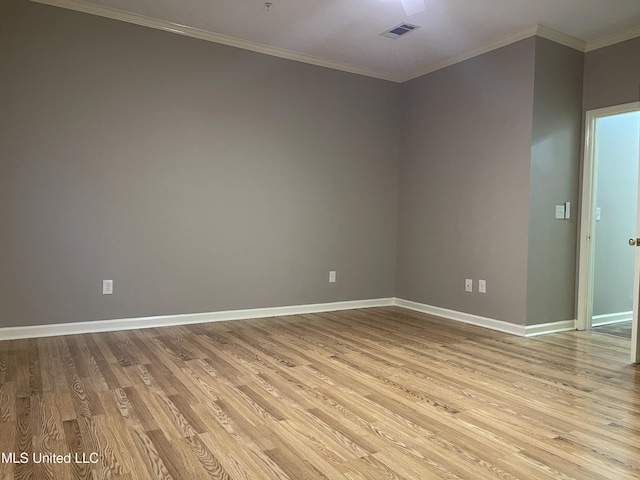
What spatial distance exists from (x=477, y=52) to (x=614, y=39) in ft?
3.68

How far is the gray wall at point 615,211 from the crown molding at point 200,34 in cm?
242

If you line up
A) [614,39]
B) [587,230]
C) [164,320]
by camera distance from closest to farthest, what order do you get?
[614,39] → [164,320] → [587,230]

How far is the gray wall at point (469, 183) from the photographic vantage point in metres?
4.10

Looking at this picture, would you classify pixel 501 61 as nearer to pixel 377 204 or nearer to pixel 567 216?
pixel 567 216

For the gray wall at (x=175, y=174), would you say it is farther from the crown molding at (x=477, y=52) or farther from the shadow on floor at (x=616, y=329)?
the shadow on floor at (x=616, y=329)

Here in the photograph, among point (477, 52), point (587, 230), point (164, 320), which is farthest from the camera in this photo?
point (477, 52)

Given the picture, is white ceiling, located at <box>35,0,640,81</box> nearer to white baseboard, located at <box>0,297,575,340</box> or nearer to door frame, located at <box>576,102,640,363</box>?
door frame, located at <box>576,102,640,363</box>

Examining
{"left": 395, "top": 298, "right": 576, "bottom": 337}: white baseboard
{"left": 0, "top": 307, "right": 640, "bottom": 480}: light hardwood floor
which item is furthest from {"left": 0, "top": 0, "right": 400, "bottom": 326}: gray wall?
{"left": 395, "top": 298, "right": 576, "bottom": 337}: white baseboard

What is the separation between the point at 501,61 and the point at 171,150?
3.09m

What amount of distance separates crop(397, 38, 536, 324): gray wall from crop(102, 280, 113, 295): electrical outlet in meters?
3.08

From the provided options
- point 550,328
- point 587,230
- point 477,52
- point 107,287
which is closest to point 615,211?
point 587,230

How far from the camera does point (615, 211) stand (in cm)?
461

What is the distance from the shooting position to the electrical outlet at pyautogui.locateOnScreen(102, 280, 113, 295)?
388 cm

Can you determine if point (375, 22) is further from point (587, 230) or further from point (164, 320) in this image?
point (164, 320)
